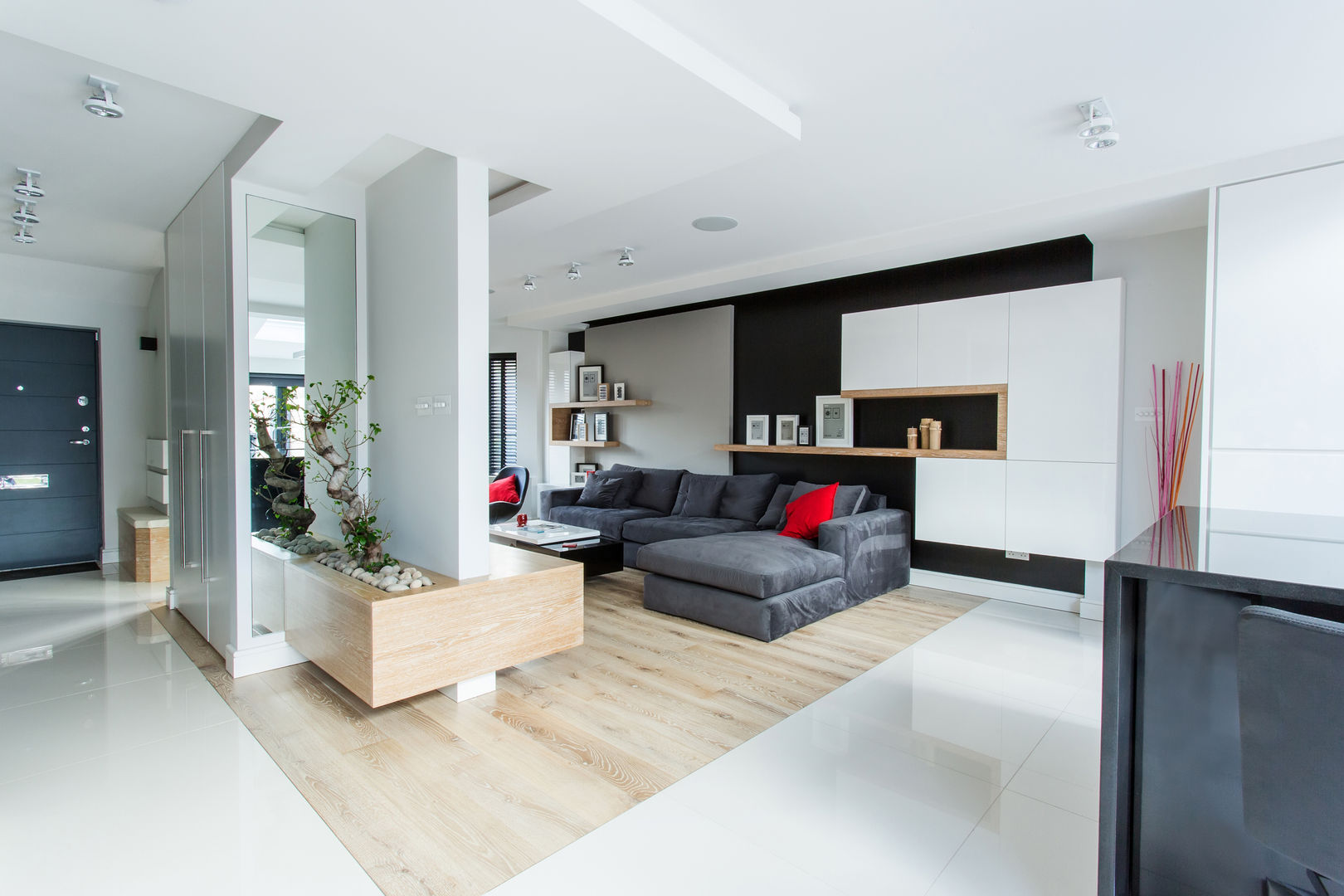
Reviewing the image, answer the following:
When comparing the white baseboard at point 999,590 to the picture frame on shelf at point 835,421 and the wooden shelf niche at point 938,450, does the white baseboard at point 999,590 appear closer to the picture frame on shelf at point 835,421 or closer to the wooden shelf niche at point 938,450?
the wooden shelf niche at point 938,450

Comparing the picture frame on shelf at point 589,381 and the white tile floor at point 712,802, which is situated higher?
the picture frame on shelf at point 589,381

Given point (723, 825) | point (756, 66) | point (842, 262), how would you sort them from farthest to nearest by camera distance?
point (842, 262) → point (756, 66) → point (723, 825)

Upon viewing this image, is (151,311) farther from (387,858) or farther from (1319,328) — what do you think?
(1319,328)

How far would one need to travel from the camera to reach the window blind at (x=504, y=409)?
8.30 meters

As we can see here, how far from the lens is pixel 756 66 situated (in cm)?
246

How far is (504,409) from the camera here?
838 centimetres

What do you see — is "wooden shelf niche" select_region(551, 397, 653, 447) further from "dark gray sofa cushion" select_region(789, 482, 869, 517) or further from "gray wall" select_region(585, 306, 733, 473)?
"dark gray sofa cushion" select_region(789, 482, 869, 517)

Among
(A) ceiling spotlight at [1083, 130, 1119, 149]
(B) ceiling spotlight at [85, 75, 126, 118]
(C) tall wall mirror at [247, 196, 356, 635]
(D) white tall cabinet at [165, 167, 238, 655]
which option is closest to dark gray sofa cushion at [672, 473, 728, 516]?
(C) tall wall mirror at [247, 196, 356, 635]

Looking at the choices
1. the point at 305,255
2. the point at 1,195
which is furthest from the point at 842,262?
the point at 1,195

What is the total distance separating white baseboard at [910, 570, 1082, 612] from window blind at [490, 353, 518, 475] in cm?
522

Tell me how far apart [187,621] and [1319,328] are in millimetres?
6412

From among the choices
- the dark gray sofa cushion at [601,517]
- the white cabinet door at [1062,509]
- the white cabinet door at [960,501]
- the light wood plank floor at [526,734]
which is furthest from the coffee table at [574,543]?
the white cabinet door at [1062,509]

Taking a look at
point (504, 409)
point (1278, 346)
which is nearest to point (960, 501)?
point (1278, 346)

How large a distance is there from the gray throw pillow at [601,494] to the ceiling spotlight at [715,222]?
304 centimetres
